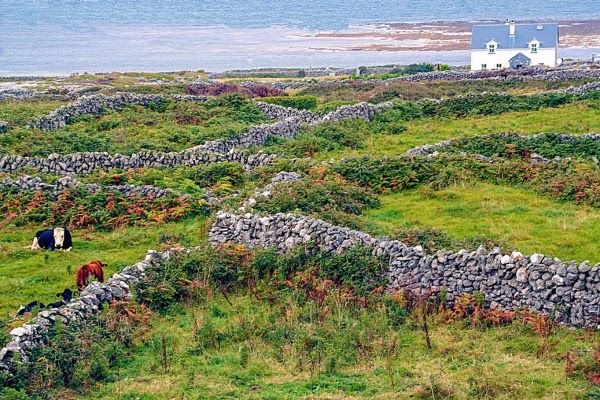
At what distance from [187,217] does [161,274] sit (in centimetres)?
582

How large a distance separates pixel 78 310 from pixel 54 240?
6581 millimetres

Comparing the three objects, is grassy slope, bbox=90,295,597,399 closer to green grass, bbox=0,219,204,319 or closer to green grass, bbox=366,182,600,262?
green grass, bbox=0,219,204,319

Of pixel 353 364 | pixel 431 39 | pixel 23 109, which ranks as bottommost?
pixel 353 364

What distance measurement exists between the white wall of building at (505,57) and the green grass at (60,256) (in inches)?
2702

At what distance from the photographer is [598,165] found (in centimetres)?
2902

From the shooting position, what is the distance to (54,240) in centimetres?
2377

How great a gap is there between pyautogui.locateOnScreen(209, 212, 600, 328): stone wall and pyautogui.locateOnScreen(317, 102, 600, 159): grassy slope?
13.8 metres

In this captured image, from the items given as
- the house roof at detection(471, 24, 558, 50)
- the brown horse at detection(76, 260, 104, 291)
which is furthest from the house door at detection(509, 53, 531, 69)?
the brown horse at detection(76, 260, 104, 291)

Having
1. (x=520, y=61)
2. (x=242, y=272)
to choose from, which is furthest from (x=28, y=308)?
(x=520, y=61)

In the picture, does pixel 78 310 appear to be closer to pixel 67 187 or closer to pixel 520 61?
pixel 67 187

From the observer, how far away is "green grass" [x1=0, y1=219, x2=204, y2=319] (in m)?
20.6

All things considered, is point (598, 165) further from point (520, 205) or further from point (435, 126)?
point (435, 126)

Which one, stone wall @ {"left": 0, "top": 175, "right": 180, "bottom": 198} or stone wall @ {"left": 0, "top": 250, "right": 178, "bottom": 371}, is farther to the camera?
stone wall @ {"left": 0, "top": 175, "right": 180, "bottom": 198}

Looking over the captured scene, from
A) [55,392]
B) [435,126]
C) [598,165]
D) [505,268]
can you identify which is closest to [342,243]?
[505,268]
